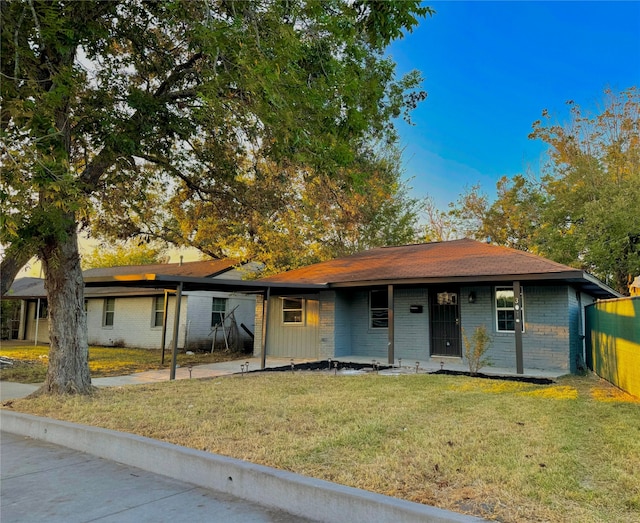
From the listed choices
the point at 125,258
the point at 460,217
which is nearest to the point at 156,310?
the point at 460,217

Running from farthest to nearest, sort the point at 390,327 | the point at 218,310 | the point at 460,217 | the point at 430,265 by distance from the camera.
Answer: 1. the point at 460,217
2. the point at 218,310
3. the point at 430,265
4. the point at 390,327

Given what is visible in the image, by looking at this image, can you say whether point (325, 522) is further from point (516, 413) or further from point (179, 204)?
point (179, 204)

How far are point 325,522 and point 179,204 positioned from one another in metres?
12.5

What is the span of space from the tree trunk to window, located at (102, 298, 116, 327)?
49.7ft

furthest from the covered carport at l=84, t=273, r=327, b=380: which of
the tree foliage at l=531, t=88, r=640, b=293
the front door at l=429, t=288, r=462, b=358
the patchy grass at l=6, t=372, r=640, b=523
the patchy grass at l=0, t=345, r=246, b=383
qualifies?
the tree foliage at l=531, t=88, r=640, b=293

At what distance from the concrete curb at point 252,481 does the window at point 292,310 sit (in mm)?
10424

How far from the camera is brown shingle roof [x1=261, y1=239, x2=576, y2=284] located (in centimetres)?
1157

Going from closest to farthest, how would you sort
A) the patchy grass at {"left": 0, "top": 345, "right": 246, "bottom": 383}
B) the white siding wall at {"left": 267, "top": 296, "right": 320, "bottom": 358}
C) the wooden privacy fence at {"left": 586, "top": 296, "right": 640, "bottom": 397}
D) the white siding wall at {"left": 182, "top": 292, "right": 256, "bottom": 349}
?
the wooden privacy fence at {"left": 586, "top": 296, "right": 640, "bottom": 397} < the patchy grass at {"left": 0, "top": 345, "right": 246, "bottom": 383} < the white siding wall at {"left": 267, "top": 296, "right": 320, "bottom": 358} < the white siding wall at {"left": 182, "top": 292, "right": 256, "bottom": 349}

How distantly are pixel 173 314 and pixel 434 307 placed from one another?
11.2 meters

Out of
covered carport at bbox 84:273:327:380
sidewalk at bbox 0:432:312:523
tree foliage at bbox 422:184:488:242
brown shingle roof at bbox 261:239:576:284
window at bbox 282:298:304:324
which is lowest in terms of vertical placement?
sidewalk at bbox 0:432:312:523

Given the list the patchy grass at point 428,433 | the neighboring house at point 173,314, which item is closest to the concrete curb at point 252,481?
the patchy grass at point 428,433

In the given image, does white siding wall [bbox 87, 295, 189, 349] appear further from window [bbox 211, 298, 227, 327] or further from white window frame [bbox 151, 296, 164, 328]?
window [bbox 211, 298, 227, 327]

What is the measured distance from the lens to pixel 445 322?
13.6m

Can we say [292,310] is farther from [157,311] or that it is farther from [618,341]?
[618,341]
